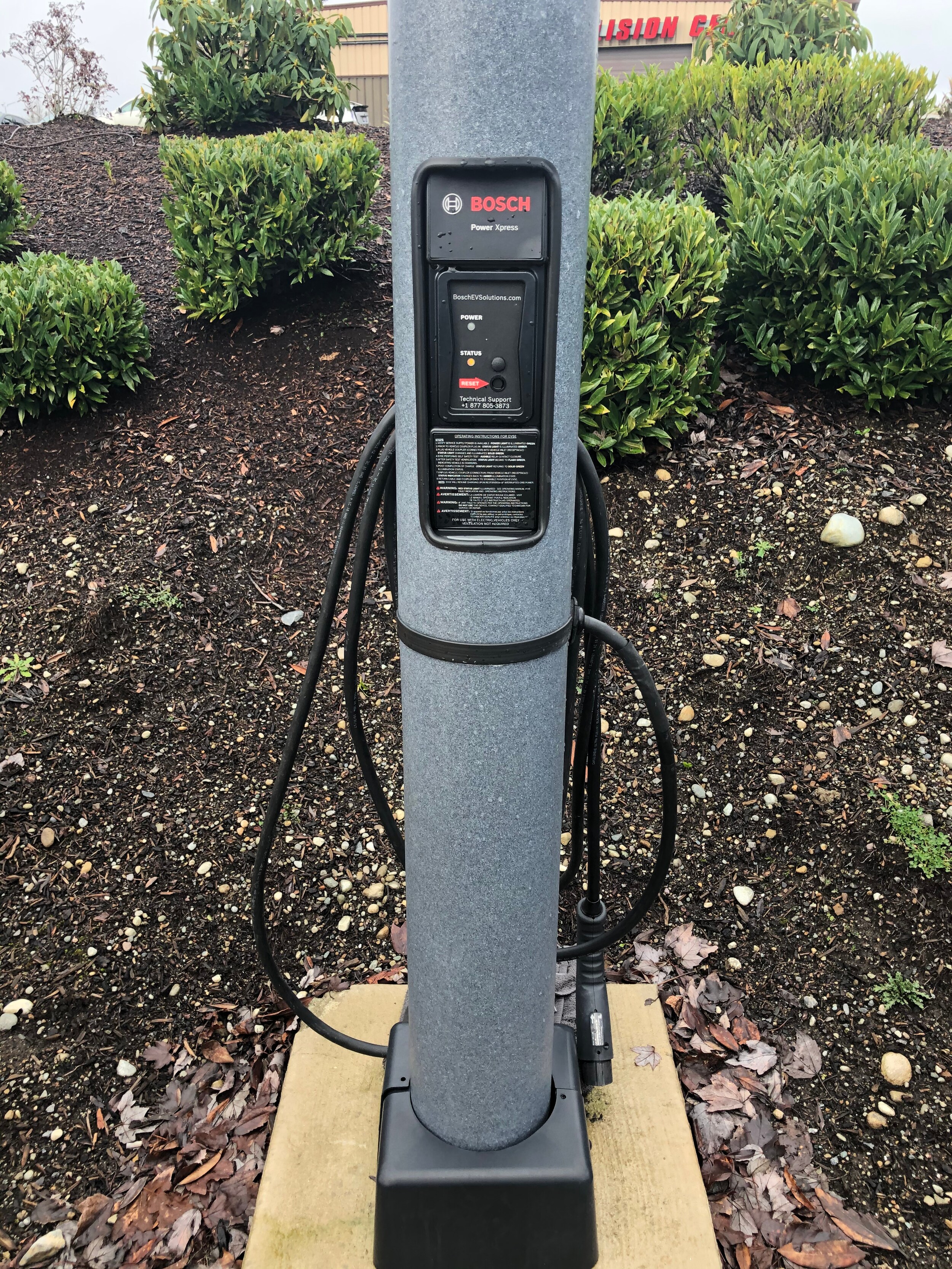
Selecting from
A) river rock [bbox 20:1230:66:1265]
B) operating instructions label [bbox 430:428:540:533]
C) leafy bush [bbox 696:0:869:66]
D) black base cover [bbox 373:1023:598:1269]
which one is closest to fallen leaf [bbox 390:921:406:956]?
black base cover [bbox 373:1023:598:1269]

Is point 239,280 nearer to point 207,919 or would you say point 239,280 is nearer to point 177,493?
point 177,493

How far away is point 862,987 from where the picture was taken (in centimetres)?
259

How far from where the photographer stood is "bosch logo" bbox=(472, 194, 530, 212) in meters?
1.20

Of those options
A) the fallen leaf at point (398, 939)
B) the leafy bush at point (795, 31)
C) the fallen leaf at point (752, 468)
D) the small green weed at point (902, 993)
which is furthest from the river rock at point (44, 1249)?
the leafy bush at point (795, 31)

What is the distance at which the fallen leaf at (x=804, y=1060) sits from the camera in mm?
2404

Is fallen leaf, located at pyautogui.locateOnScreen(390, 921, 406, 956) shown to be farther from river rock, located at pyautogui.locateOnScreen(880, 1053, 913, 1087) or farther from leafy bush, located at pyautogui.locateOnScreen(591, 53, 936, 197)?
leafy bush, located at pyautogui.locateOnScreen(591, 53, 936, 197)

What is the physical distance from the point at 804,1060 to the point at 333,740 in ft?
5.99

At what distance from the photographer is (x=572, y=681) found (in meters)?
1.78

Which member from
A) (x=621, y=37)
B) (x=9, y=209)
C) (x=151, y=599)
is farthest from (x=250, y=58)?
(x=621, y=37)

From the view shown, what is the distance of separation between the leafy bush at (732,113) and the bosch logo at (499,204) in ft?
16.0

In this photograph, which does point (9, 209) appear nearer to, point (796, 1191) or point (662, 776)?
point (662, 776)

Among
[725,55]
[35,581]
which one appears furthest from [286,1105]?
[725,55]

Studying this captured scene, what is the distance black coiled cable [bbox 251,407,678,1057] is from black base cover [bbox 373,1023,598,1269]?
14.2 inches

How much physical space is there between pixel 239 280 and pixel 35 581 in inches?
76.5
